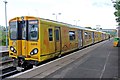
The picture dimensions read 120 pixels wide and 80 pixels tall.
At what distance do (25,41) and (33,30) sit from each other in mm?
746

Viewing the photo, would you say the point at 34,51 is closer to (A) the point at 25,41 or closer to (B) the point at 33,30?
(A) the point at 25,41

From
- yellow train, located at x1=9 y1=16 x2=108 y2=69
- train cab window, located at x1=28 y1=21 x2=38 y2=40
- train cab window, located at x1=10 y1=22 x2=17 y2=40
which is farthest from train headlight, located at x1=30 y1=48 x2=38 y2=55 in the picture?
train cab window, located at x1=10 y1=22 x2=17 y2=40

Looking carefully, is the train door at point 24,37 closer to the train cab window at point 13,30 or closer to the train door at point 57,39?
the train cab window at point 13,30

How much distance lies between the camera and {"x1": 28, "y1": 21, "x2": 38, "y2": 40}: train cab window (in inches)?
466

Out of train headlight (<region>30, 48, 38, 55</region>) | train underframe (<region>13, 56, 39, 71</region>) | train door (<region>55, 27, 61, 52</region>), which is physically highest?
train door (<region>55, 27, 61, 52</region>)

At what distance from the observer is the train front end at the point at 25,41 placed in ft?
38.9

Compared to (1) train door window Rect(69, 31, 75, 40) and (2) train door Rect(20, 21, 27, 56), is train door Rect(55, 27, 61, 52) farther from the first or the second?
(1) train door window Rect(69, 31, 75, 40)

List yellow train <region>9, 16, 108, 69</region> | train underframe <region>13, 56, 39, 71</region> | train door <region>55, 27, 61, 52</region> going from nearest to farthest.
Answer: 1. yellow train <region>9, 16, 108, 69</region>
2. train underframe <region>13, 56, 39, 71</region>
3. train door <region>55, 27, 61, 52</region>

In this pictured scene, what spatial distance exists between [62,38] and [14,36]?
4251 millimetres

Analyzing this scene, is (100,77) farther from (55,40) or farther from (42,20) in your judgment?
(55,40)

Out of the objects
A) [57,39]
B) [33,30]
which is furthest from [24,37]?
[57,39]

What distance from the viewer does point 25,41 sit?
1208 cm

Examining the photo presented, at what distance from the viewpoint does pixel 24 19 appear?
1223 centimetres

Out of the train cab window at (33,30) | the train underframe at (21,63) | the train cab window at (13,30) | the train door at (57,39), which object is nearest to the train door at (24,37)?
the train cab window at (33,30)
